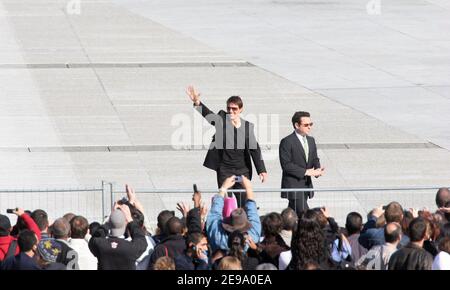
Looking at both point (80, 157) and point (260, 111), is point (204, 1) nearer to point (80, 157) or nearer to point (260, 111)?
point (260, 111)

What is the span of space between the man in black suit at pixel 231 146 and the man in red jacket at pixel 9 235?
4.01 meters

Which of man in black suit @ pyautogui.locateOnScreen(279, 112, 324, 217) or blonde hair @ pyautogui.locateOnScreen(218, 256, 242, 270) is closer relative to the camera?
blonde hair @ pyautogui.locateOnScreen(218, 256, 242, 270)

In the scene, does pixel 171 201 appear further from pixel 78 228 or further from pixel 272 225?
pixel 272 225

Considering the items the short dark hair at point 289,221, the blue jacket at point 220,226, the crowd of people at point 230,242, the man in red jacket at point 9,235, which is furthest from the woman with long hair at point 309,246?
the man in red jacket at point 9,235

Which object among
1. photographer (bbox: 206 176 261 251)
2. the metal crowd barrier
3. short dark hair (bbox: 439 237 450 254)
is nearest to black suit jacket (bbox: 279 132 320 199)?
the metal crowd barrier

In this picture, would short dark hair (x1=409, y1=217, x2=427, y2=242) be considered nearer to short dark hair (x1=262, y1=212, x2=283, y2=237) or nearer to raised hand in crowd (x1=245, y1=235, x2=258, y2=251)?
short dark hair (x1=262, y1=212, x2=283, y2=237)

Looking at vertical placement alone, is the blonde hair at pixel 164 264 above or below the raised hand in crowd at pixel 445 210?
below

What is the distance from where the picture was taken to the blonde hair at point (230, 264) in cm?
916

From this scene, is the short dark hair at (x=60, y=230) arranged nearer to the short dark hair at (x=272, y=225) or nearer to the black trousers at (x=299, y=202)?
the short dark hair at (x=272, y=225)

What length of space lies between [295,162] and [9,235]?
4707 mm

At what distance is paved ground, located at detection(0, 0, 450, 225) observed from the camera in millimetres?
18484

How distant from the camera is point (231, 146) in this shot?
15227 mm

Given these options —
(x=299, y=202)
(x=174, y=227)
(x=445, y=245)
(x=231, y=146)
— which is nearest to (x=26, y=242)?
(x=174, y=227)

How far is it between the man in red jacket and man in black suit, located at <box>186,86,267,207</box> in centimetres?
401
